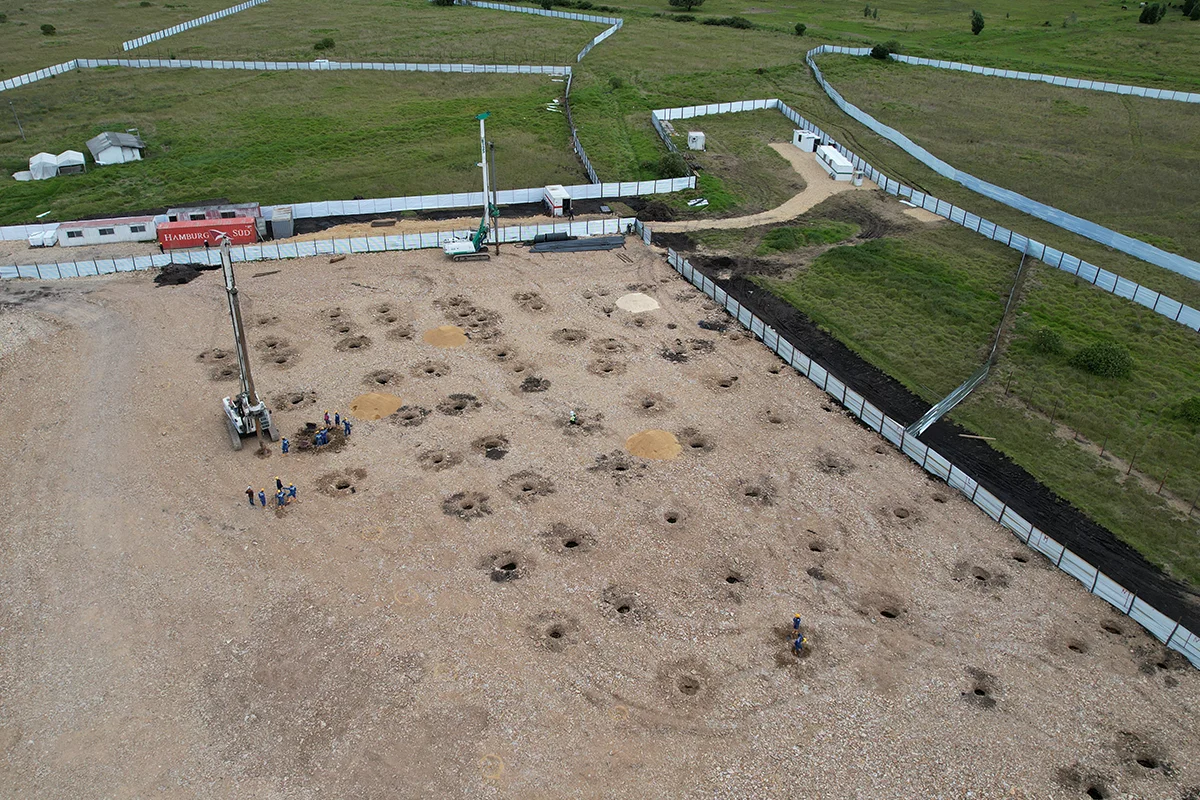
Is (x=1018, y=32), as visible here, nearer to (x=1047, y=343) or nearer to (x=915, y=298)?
(x=915, y=298)

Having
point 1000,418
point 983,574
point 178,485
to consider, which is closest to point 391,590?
point 178,485

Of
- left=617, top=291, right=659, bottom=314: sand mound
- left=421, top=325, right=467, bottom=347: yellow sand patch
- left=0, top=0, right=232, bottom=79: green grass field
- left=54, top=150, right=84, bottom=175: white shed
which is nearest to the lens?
left=421, top=325, right=467, bottom=347: yellow sand patch

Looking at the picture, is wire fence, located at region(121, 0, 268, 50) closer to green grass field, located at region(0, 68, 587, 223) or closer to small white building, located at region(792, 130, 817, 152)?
green grass field, located at region(0, 68, 587, 223)

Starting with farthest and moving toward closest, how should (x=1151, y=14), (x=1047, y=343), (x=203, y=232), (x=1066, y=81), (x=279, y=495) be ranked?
1. (x=1151, y=14)
2. (x=1066, y=81)
3. (x=203, y=232)
4. (x=1047, y=343)
5. (x=279, y=495)

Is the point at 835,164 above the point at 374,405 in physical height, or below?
above

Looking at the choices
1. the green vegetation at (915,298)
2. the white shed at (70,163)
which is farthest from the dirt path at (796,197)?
the white shed at (70,163)

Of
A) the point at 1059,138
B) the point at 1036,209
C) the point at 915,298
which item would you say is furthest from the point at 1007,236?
the point at 1059,138

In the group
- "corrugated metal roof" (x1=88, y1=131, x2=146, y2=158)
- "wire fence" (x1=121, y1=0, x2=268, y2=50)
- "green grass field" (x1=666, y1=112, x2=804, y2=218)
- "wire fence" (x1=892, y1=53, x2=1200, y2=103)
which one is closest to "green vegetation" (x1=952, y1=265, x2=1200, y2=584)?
"green grass field" (x1=666, y1=112, x2=804, y2=218)
